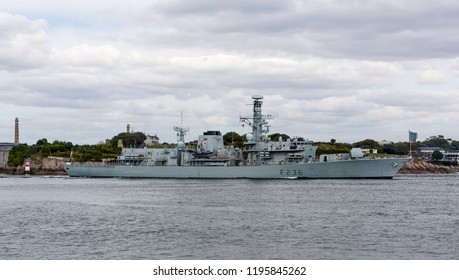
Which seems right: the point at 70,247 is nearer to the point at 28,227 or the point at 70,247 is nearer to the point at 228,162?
the point at 28,227

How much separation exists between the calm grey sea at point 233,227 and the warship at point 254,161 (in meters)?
26.9

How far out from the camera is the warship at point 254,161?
8081 centimetres

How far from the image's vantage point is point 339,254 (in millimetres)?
26438

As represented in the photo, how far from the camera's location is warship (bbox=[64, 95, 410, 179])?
8081 cm

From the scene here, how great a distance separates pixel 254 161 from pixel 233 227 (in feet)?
173

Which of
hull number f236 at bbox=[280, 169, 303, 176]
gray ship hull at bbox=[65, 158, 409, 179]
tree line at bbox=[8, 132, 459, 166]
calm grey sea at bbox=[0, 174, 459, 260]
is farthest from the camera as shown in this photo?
tree line at bbox=[8, 132, 459, 166]

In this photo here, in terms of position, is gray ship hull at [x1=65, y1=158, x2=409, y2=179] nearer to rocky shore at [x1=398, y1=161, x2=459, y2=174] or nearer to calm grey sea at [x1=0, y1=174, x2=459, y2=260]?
calm grey sea at [x1=0, y1=174, x2=459, y2=260]

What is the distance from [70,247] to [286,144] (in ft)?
185

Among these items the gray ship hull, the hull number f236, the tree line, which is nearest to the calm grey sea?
the gray ship hull

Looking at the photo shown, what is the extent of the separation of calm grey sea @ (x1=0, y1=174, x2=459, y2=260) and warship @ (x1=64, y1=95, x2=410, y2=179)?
26.9 metres

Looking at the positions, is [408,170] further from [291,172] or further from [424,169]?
[291,172]

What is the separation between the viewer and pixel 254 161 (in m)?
86.9

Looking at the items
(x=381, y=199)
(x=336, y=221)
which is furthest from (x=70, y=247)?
(x=381, y=199)

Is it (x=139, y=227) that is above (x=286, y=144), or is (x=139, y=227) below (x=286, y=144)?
below
